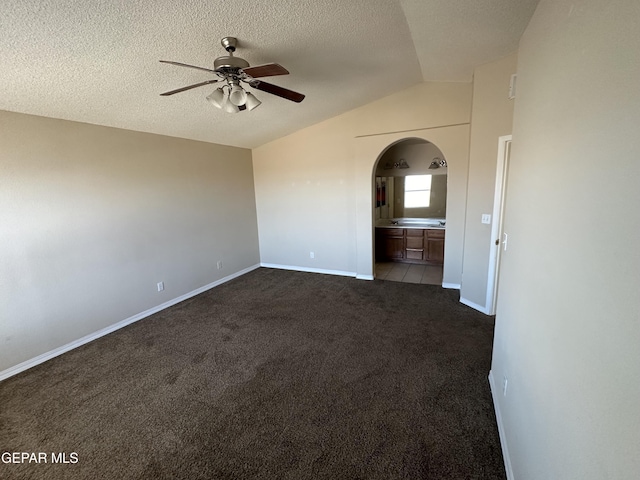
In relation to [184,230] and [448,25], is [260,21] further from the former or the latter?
[184,230]

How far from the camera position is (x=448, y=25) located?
95.7 inches

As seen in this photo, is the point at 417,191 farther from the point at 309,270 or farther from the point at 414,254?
the point at 309,270

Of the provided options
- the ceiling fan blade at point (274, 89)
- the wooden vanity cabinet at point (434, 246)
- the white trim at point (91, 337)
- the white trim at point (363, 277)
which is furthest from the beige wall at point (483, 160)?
the white trim at point (91, 337)

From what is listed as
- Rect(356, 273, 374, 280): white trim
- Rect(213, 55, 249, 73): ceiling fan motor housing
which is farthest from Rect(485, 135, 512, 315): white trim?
Rect(213, 55, 249, 73): ceiling fan motor housing

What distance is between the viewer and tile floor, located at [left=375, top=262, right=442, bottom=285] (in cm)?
485

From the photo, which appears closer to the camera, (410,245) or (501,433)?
(501,433)

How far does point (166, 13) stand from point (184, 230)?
9.82 ft

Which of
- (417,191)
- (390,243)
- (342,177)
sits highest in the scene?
(342,177)

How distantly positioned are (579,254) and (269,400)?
2.19 metres

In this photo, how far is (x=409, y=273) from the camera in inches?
206

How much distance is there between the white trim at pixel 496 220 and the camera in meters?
3.12

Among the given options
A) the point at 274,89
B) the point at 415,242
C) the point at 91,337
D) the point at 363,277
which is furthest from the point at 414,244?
the point at 91,337

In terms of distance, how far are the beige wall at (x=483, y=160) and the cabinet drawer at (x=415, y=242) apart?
191cm
